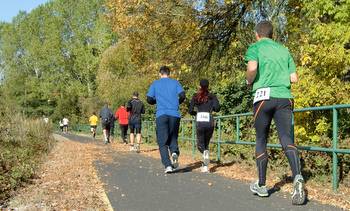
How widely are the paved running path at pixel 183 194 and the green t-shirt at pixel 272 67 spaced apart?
1.31 metres

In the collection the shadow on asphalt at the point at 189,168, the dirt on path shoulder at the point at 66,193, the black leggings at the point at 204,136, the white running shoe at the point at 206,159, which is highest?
the black leggings at the point at 204,136

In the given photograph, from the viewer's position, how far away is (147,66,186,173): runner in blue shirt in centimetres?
931

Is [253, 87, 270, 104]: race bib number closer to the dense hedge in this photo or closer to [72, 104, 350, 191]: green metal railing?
[72, 104, 350, 191]: green metal railing

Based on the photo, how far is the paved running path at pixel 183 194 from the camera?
588 centimetres

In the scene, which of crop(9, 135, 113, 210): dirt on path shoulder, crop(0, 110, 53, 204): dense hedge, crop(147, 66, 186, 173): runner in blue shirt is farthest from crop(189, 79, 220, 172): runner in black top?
crop(0, 110, 53, 204): dense hedge

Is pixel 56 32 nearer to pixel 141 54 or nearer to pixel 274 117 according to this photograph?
pixel 141 54

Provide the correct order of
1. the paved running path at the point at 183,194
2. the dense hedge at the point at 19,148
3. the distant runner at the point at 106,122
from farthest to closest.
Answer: the distant runner at the point at 106,122
the dense hedge at the point at 19,148
the paved running path at the point at 183,194

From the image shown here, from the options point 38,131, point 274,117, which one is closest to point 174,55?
point 38,131

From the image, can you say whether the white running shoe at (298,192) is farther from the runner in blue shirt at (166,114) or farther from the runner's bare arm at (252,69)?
the runner in blue shirt at (166,114)

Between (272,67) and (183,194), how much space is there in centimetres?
204

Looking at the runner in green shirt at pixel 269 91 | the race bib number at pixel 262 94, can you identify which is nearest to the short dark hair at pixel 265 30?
the runner in green shirt at pixel 269 91

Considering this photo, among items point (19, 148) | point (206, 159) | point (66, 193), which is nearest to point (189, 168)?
point (206, 159)

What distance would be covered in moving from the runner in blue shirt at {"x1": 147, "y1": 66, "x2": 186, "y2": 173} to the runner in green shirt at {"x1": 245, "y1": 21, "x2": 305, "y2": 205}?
320cm

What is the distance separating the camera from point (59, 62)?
6762 centimetres
